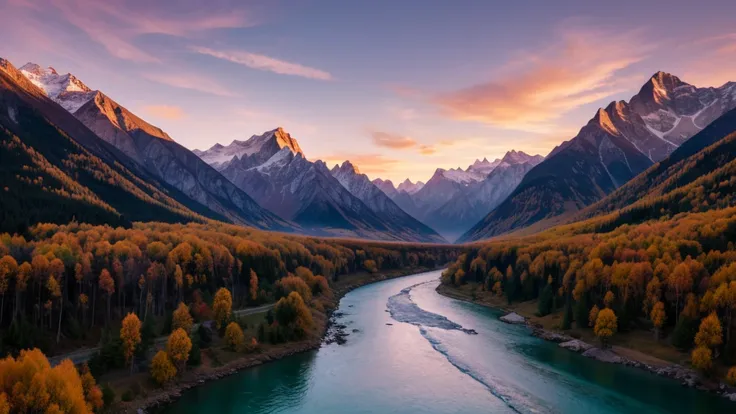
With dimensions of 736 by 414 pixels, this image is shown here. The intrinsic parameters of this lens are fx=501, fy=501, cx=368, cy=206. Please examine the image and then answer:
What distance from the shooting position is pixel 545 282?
14350cm

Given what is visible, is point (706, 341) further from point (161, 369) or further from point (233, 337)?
point (161, 369)

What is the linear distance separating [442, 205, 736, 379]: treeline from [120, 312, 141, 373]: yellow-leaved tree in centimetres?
8626

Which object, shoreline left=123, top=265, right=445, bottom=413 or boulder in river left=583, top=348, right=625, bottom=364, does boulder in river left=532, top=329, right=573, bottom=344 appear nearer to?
boulder in river left=583, top=348, right=625, bottom=364

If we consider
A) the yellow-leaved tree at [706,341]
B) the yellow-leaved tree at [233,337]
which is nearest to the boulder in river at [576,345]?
the yellow-leaved tree at [706,341]

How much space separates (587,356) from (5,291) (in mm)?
107440

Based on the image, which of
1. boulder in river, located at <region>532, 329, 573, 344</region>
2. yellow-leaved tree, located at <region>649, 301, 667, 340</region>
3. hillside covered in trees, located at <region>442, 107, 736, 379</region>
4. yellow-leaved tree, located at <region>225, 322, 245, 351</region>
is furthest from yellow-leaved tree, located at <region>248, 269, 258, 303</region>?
yellow-leaved tree, located at <region>649, 301, 667, 340</region>

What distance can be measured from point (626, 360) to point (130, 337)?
285 feet

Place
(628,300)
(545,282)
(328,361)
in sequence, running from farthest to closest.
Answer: (545,282), (628,300), (328,361)

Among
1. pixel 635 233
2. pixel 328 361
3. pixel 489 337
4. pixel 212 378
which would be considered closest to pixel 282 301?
pixel 328 361

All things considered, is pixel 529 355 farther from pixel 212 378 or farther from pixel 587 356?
pixel 212 378

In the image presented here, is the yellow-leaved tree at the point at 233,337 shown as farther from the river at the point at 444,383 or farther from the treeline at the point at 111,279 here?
the treeline at the point at 111,279

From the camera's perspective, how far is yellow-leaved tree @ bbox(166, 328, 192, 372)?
265 feet

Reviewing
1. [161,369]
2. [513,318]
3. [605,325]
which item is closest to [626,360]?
[605,325]

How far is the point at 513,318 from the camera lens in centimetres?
13538
